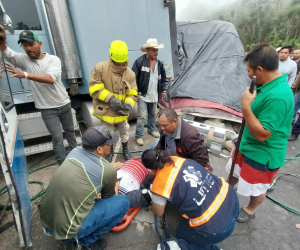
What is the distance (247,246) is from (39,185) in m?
2.77

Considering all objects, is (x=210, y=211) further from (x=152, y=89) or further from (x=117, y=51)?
(x=152, y=89)

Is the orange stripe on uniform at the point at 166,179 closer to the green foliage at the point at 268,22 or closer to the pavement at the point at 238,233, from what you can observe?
the pavement at the point at 238,233

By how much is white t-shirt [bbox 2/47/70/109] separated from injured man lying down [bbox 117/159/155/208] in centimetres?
129

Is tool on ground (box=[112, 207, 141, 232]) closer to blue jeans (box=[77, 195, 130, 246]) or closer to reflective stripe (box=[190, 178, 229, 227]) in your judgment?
blue jeans (box=[77, 195, 130, 246])

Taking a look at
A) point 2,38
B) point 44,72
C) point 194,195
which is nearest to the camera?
point 194,195

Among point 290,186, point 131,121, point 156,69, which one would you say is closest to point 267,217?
point 290,186

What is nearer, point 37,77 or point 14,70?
point 14,70

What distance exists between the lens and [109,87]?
114 inches

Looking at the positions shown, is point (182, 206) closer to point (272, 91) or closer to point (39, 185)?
point (272, 91)

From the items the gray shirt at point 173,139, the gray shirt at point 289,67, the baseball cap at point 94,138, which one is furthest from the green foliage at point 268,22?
the baseball cap at point 94,138

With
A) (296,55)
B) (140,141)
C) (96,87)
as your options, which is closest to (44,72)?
(96,87)

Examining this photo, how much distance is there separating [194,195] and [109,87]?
6.44 ft

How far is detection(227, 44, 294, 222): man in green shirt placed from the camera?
5.22ft

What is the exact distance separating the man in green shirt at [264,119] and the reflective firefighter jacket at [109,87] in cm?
171
